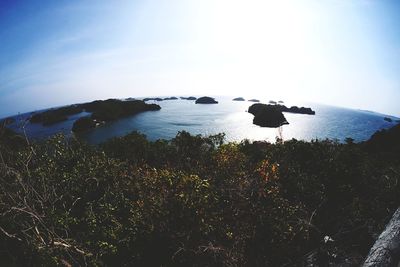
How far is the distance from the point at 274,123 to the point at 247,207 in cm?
6367

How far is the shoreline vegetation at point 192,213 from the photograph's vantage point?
26.1 ft

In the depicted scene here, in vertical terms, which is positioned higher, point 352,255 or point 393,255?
point 393,255

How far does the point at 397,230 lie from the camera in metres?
7.34

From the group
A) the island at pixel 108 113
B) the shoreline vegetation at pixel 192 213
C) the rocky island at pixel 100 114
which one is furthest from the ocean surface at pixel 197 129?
the shoreline vegetation at pixel 192 213

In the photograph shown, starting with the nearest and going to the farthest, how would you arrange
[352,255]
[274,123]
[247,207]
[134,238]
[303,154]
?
1. [352,255]
2. [134,238]
3. [247,207]
4. [303,154]
5. [274,123]

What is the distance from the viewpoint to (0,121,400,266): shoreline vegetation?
7957mm

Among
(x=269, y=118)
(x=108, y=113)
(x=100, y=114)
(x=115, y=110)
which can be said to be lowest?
(x=269, y=118)

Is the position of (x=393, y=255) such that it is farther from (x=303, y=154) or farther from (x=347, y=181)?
(x=303, y=154)

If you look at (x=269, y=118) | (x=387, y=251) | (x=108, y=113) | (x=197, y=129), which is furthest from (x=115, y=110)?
(x=387, y=251)

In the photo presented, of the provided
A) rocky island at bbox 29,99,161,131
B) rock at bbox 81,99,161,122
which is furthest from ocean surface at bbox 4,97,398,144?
rock at bbox 81,99,161,122

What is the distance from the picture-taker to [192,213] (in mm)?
9133

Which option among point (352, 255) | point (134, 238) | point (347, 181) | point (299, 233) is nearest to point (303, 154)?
point (347, 181)

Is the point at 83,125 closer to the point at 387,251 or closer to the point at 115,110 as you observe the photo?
the point at 115,110

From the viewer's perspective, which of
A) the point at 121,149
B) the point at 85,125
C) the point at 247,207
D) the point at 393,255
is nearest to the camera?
the point at 393,255
